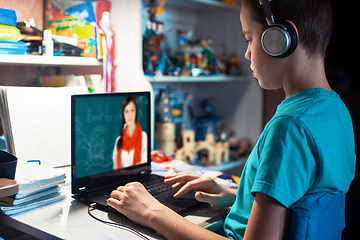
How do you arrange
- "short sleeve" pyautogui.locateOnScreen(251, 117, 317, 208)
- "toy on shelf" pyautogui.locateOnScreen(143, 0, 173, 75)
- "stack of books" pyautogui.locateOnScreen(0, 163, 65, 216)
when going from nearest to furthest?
1. "short sleeve" pyautogui.locateOnScreen(251, 117, 317, 208)
2. "stack of books" pyautogui.locateOnScreen(0, 163, 65, 216)
3. "toy on shelf" pyautogui.locateOnScreen(143, 0, 173, 75)

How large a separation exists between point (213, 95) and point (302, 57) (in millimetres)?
1810

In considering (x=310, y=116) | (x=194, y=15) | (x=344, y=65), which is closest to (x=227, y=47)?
(x=194, y=15)

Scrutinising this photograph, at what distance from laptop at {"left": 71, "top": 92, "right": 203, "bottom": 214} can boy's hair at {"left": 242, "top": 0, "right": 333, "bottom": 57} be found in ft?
1.55

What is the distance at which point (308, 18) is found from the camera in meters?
0.66

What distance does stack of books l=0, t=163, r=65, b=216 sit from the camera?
0.80 meters

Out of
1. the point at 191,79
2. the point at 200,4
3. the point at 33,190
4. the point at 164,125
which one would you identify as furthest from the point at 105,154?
the point at 200,4

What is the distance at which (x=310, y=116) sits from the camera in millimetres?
604

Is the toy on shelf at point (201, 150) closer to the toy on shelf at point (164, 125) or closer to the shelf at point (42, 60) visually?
the toy on shelf at point (164, 125)

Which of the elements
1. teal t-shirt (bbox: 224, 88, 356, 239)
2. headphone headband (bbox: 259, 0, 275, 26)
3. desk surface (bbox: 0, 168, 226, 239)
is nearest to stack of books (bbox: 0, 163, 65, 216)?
desk surface (bbox: 0, 168, 226, 239)

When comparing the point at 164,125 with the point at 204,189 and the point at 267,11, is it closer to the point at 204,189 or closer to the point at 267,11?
the point at 204,189

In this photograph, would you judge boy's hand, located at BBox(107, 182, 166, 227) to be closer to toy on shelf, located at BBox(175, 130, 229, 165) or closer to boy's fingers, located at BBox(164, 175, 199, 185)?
boy's fingers, located at BBox(164, 175, 199, 185)

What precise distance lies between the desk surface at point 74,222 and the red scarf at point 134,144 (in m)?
0.22

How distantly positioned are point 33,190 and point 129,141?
313 millimetres

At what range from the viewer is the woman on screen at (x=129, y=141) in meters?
1.01
